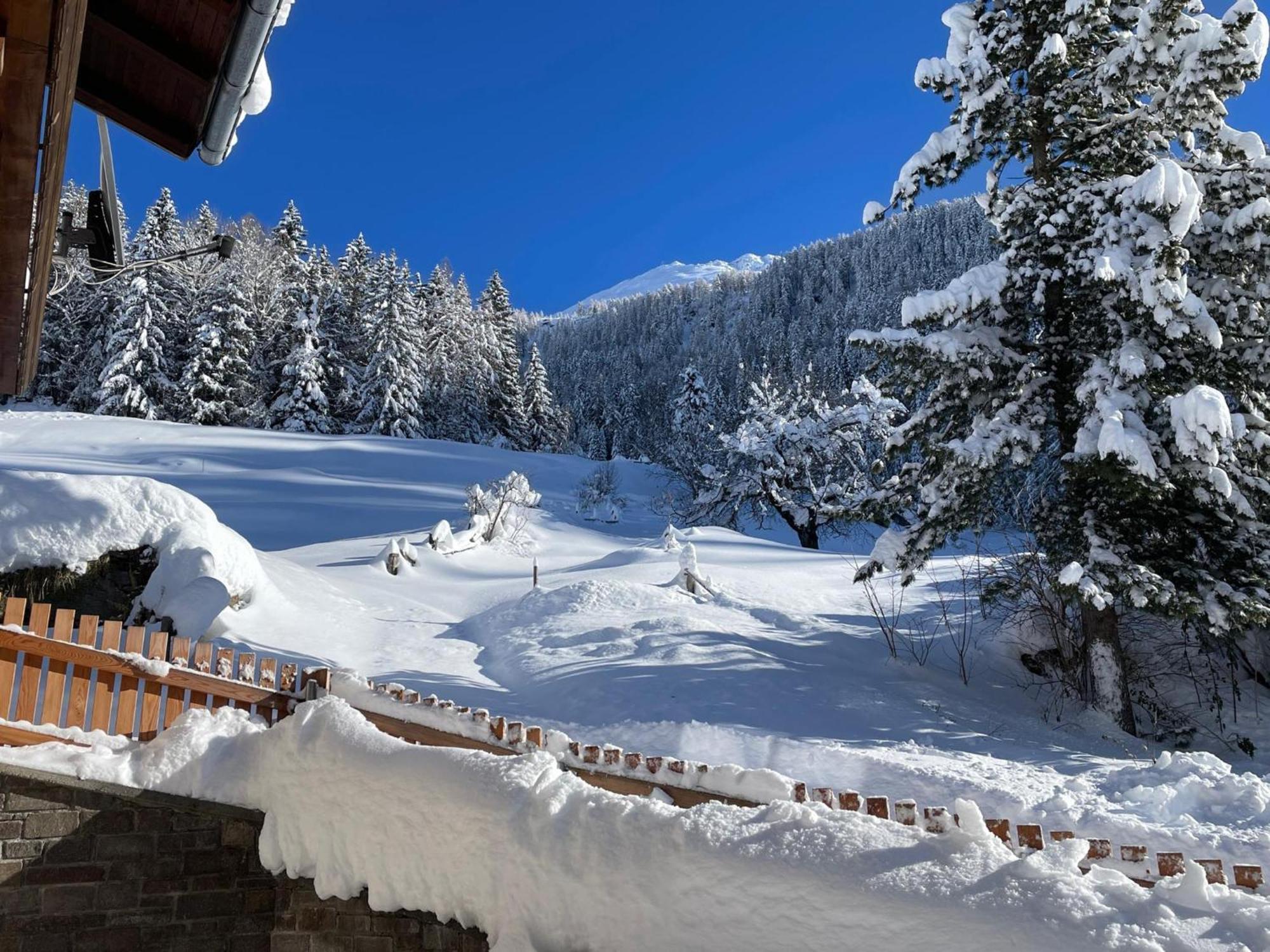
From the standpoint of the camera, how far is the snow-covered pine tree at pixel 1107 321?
843cm

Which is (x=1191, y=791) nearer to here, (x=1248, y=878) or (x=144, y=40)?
(x=1248, y=878)

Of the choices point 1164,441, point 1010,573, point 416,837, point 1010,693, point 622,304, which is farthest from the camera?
point 622,304

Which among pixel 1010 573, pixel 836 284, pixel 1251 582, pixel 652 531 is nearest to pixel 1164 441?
pixel 1251 582

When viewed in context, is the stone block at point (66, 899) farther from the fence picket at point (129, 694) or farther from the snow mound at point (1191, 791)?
the snow mound at point (1191, 791)

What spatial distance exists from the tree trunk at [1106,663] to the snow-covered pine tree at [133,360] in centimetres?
3578

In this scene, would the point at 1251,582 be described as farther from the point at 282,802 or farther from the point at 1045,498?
the point at 282,802

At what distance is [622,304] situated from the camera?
4995 inches

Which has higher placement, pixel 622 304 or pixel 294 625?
pixel 622 304

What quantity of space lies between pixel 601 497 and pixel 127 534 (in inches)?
833

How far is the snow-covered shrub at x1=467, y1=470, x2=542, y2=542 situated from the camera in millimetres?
19219

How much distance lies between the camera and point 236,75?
3.18 metres

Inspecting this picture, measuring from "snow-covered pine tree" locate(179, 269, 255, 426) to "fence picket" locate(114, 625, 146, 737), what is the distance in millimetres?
34093

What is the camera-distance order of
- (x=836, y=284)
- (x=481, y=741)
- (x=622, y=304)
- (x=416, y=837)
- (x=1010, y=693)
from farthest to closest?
(x=622, y=304), (x=836, y=284), (x=1010, y=693), (x=481, y=741), (x=416, y=837)

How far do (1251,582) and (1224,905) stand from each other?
8.54m
